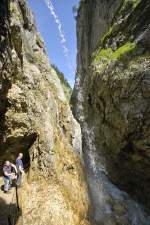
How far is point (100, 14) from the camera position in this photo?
4281 cm

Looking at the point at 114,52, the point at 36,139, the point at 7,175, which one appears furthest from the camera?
the point at 114,52

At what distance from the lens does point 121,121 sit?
993 inches

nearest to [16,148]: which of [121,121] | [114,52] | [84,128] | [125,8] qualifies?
[121,121]

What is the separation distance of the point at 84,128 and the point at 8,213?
1707cm

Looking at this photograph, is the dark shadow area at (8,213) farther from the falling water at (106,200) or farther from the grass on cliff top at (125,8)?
the grass on cliff top at (125,8)

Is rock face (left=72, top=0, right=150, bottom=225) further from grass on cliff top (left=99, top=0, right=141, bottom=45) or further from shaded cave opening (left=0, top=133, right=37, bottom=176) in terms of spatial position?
shaded cave opening (left=0, top=133, right=37, bottom=176)

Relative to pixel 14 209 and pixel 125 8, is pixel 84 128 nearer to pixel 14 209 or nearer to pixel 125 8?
pixel 125 8

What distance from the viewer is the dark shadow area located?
16.7 metres

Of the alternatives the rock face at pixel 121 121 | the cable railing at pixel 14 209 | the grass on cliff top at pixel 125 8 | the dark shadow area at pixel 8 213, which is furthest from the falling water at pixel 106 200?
the grass on cliff top at pixel 125 8

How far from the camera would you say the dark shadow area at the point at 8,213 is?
657 inches

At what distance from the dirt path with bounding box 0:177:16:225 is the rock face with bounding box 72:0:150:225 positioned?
5.58 meters

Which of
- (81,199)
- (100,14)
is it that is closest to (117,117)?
(81,199)

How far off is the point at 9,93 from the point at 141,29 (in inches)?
460

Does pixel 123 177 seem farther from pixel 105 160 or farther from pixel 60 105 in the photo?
pixel 60 105
